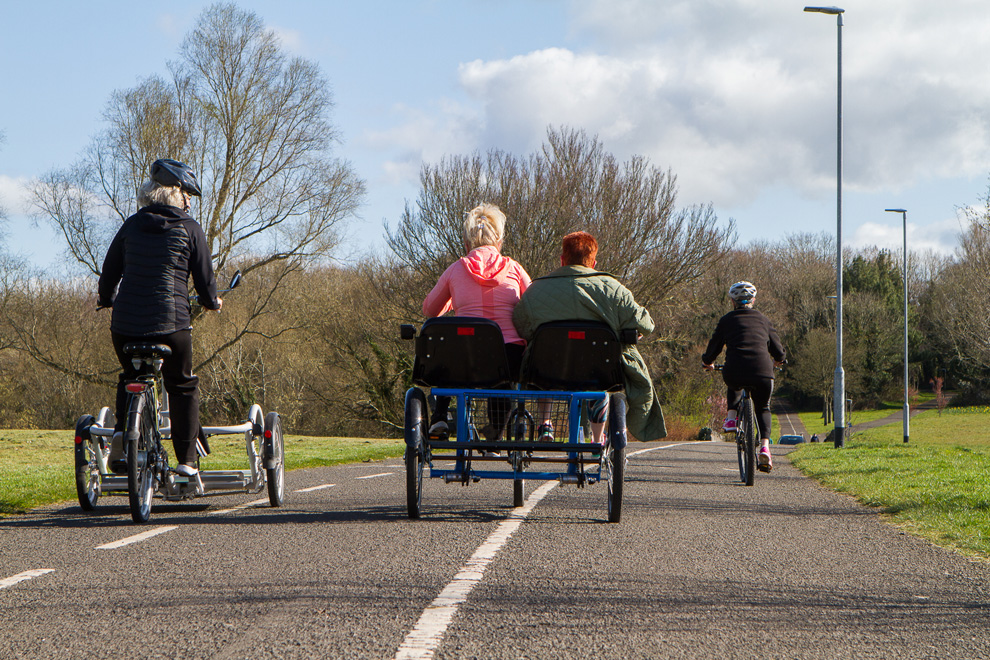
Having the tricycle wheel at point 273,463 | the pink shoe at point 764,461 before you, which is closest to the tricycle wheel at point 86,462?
the tricycle wheel at point 273,463

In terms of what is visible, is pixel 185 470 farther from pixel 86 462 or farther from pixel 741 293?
pixel 741 293

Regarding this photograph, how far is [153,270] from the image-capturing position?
6.09 meters

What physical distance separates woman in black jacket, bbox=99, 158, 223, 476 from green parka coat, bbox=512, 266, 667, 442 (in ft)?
7.06

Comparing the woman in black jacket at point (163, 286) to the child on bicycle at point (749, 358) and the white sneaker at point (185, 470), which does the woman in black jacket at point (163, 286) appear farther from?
the child on bicycle at point (749, 358)

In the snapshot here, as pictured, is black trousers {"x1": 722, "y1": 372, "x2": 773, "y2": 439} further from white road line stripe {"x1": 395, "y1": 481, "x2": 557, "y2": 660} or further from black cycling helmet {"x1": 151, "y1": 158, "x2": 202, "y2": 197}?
black cycling helmet {"x1": 151, "y1": 158, "x2": 202, "y2": 197}

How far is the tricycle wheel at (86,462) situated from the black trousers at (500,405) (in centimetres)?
→ 223

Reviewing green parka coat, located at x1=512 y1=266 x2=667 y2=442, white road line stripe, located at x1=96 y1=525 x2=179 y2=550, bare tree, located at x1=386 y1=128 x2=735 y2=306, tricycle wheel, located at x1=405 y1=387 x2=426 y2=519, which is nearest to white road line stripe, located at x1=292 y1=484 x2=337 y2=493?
tricycle wheel, located at x1=405 y1=387 x2=426 y2=519

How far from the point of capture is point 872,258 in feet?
268

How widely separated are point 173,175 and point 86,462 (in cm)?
198

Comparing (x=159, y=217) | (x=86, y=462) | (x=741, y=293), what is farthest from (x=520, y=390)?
(x=741, y=293)

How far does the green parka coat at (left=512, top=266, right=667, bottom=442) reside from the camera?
252 inches

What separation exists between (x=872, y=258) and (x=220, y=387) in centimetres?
6385

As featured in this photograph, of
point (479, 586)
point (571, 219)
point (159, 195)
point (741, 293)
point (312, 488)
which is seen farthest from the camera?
point (571, 219)

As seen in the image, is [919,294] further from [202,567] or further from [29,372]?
[202,567]
